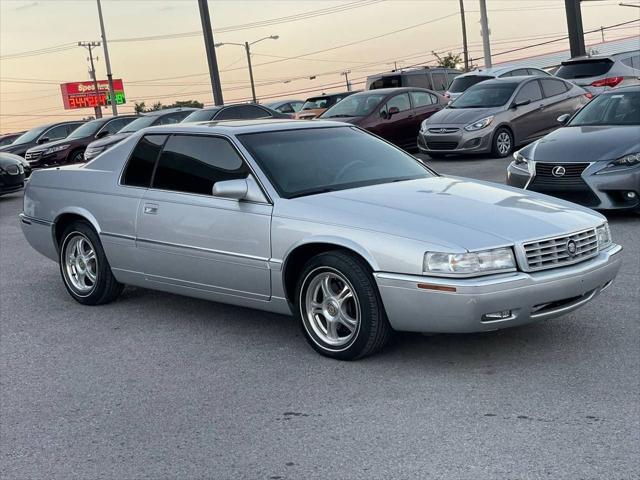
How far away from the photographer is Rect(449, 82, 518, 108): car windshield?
56.4 ft

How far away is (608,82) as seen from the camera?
19.6 meters

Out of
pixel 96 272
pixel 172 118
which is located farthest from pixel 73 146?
pixel 96 272

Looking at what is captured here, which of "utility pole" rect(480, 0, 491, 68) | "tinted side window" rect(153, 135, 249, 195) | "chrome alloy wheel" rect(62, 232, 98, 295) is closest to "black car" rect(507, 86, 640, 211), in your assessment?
"tinted side window" rect(153, 135, 249, 195)

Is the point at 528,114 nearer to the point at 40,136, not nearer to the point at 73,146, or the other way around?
the point at 73,146

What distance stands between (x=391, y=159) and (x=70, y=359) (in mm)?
2636

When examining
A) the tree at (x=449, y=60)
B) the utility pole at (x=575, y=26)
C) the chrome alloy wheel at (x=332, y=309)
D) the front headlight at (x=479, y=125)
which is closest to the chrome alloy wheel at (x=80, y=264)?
the chrome alloy wheel at (x=332, y=309)

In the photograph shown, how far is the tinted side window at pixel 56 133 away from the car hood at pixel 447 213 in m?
22.6

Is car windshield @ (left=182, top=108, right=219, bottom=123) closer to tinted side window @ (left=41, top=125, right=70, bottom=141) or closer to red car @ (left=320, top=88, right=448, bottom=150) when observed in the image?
red car @ (left=320, top=88, right=448, bottom=150)

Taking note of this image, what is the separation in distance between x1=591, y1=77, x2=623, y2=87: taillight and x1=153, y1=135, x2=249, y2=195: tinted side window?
15.2m

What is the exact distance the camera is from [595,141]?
32.2 ft

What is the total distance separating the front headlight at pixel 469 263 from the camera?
482cm

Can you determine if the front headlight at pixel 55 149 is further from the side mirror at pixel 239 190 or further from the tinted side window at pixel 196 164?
the side mirror at pixel 239 190

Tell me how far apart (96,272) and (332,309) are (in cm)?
252

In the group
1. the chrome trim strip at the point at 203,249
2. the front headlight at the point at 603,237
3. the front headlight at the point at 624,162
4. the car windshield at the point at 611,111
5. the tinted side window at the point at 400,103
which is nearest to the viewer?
the front headlight at the point at 603,237
